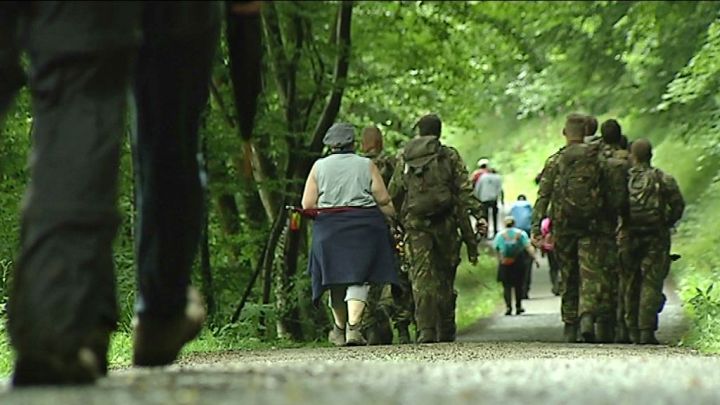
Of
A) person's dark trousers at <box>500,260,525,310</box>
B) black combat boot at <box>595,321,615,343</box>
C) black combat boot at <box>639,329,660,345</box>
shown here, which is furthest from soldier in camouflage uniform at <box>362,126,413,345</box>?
person's dark trousers at <box>500,260,525,310</box>

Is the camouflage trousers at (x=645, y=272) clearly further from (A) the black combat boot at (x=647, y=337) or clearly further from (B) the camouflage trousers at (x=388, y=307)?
(B) the camouflage trousers at (x=388, y=307)

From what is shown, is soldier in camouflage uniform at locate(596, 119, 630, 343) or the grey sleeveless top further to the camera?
soldier in camouflage uniform at locate(596, 119, 630, 343)

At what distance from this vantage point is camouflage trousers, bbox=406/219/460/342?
16734mm

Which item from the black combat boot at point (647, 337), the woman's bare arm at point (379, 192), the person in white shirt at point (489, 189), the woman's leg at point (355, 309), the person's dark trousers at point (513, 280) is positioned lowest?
the black combat boot at point (647, 337)

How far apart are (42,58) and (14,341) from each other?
79 centimetres

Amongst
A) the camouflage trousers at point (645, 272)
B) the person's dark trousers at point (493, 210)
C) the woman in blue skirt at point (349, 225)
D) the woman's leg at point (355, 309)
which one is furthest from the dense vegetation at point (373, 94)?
the person's dark trousers at point (493, 210)

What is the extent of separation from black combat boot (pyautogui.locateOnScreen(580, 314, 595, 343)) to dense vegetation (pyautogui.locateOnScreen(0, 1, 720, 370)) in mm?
977

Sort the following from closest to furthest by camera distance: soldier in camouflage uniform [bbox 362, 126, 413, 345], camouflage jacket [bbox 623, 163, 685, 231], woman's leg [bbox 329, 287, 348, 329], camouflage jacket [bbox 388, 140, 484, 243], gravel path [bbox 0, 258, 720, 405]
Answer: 1. gravel path [bbox 0, 258, 720, 405]
2. woman's leg [bbox 329, 287, 348, 329]
3. camouflage jacket [bbox 388, 140, 484, 243]
4. soldier in camouflage uniform [bbox 362, 126, 413, 345]
5. camouflage jacket [bbox 623, 163, 685, 231]

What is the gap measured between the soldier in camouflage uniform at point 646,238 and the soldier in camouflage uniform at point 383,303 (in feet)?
7.00

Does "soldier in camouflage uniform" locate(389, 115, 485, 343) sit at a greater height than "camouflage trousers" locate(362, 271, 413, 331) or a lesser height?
greater

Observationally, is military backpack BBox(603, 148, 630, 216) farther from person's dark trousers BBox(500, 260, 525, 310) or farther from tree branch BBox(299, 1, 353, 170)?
person's dark trousers BBox(500, 260, 525, 310)

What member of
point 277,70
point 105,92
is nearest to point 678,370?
point 105,92

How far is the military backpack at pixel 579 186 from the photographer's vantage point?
17.1 m

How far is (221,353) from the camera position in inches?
529
